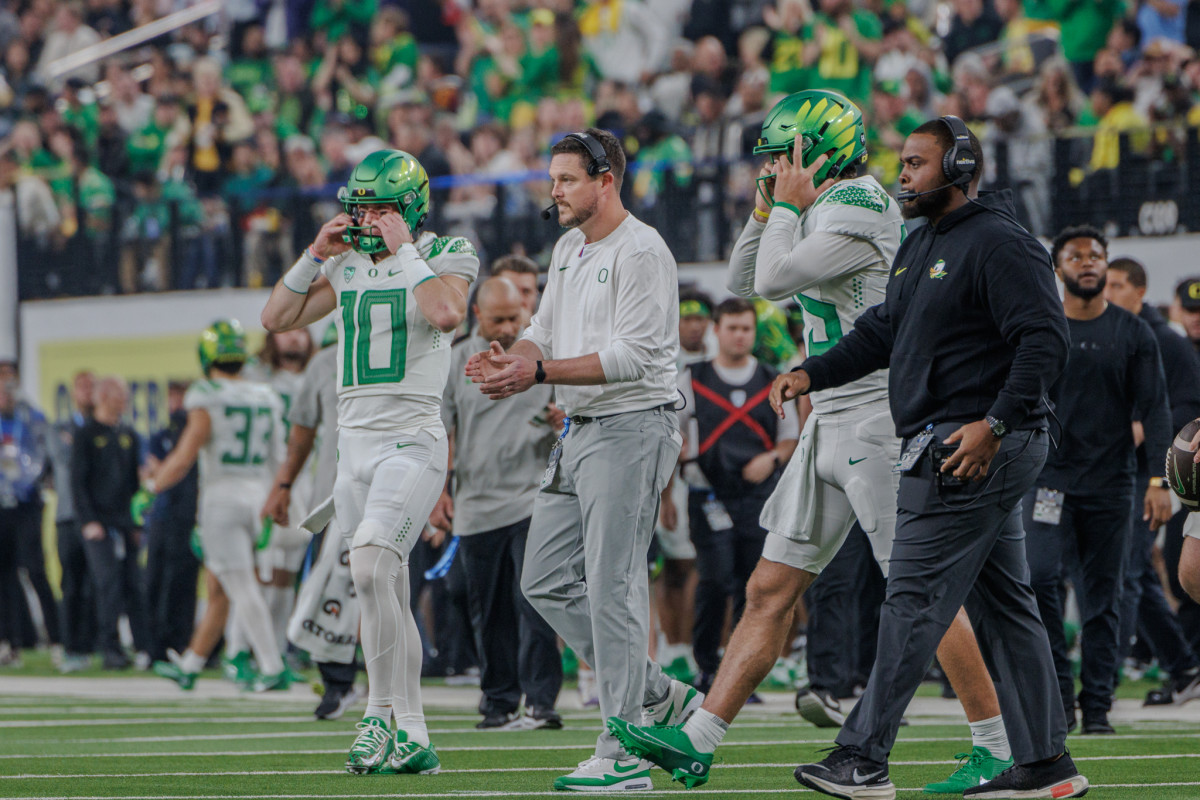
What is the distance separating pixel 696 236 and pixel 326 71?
A: 8.53 m

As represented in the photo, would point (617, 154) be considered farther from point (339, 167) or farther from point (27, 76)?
point (27, 76)

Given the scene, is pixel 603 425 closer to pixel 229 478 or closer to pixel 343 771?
pixel 343 771

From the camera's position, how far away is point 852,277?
6566 mm

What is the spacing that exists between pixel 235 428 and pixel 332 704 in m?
3.02

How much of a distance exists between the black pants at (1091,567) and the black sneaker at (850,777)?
3.43 meters

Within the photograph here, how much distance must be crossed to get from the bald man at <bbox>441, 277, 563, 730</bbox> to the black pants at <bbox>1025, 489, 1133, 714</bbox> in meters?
2.50

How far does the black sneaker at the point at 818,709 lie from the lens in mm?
9000

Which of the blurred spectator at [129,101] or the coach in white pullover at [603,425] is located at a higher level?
the blurred spectator at [129,101]

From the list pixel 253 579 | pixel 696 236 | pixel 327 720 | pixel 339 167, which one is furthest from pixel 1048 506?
pixel 339 167

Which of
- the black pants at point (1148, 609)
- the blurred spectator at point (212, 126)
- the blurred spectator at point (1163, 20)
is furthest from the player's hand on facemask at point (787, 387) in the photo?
the blurred spectator at point (212, 126)

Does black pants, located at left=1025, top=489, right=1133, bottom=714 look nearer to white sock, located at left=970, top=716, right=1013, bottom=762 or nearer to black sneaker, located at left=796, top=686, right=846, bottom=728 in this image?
black sneaker, located at left=796, top=686, right=846, bottom=728

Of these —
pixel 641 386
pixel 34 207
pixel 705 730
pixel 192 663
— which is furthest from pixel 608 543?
pixel 34 207

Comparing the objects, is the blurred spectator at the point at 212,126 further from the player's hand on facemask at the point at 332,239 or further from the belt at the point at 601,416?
the belt at the point at 601,416

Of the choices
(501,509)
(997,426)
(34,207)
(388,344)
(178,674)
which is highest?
(34,207)
